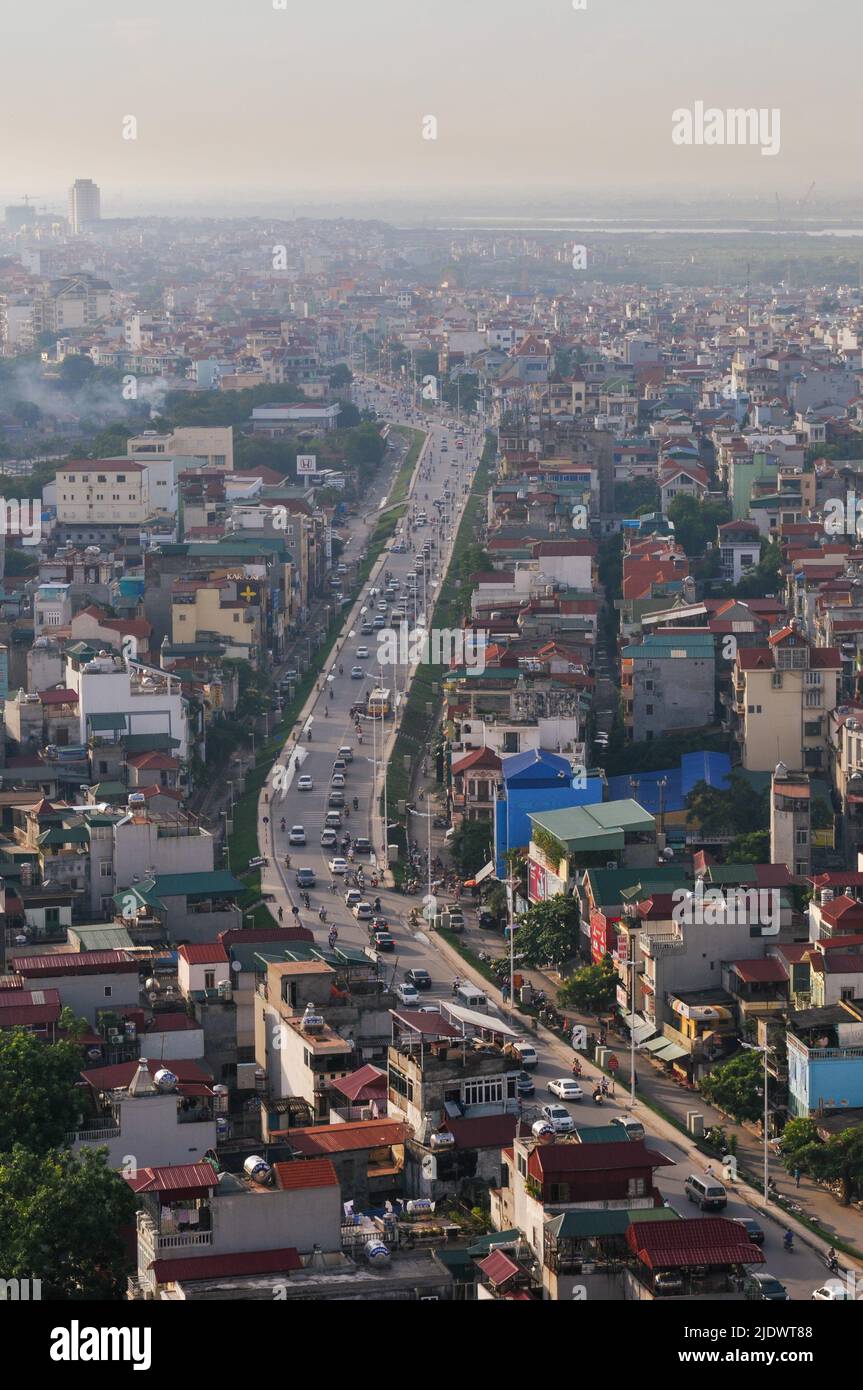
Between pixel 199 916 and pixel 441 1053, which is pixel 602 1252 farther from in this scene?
pixel 199 916

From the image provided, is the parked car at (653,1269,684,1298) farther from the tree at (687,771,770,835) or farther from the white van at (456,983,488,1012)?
the tree at (687,771,770,835)

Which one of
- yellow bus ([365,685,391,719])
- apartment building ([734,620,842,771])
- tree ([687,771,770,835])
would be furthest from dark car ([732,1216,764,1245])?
yellow bus ([365,685,391,719])

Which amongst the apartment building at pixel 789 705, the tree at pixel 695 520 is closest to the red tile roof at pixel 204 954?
the apartment building at pixel 789 705

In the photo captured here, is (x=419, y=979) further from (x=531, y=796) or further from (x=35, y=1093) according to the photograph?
(x=35, y=1093)

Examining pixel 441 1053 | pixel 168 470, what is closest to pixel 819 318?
pixel 168 470


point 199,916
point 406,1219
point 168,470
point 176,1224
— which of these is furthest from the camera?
point 168,470

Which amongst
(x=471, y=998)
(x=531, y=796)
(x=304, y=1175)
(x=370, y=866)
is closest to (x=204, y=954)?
(x=471, y=998)
